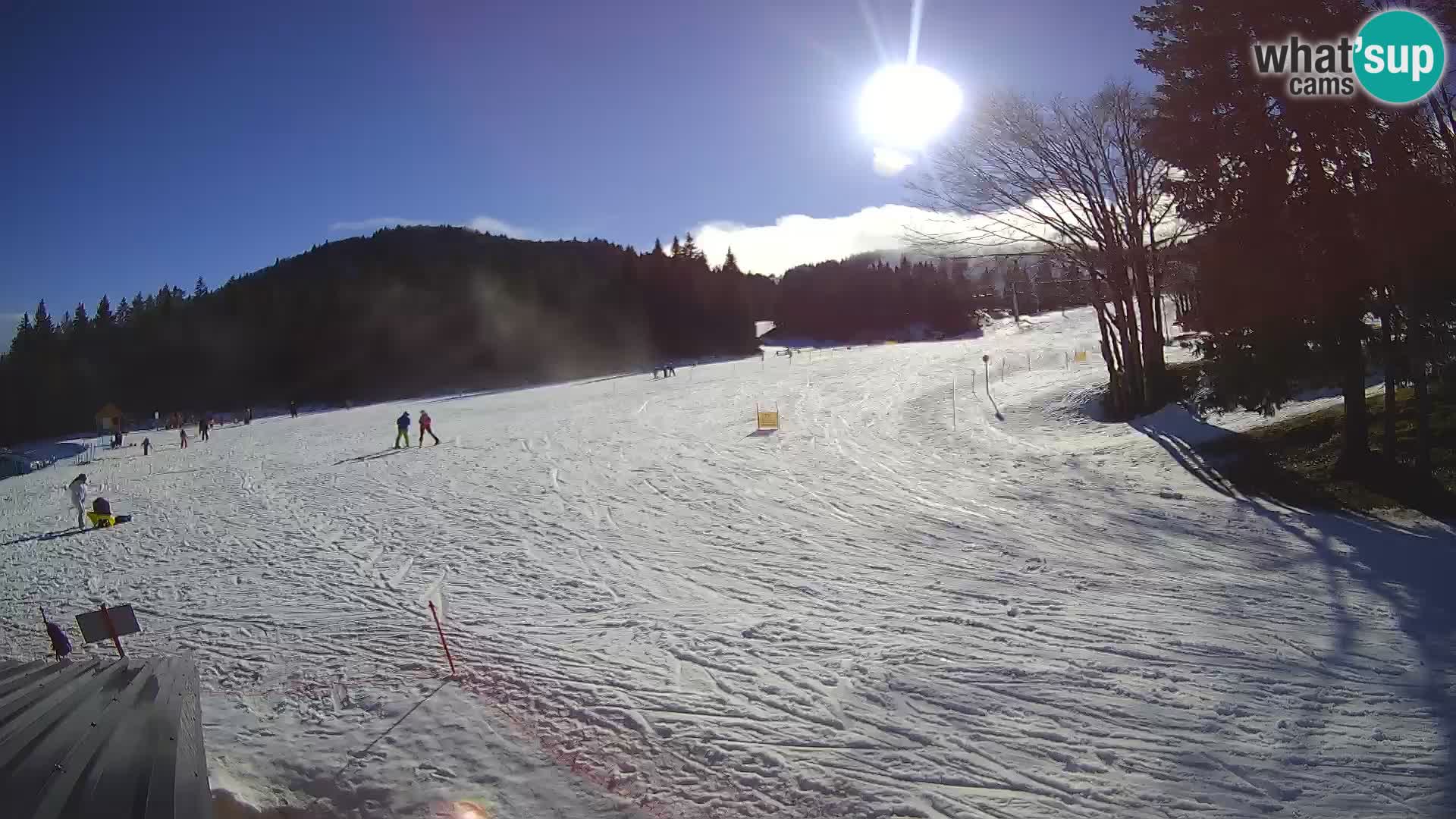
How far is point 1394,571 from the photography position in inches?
391

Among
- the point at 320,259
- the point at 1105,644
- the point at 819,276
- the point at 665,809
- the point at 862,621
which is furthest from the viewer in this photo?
the point at 320,259

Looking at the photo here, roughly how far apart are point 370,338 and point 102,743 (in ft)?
300

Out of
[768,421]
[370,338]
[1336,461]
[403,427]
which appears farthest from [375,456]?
[370,338]

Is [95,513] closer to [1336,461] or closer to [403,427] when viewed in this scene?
[403,427]

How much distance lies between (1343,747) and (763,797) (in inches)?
192

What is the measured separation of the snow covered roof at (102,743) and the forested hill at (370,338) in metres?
68.4

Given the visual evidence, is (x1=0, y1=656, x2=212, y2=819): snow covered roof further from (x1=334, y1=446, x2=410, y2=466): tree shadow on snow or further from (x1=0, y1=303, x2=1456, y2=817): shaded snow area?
(x1=334, y1=446, x2=410, y2=466): tree shadow on snow

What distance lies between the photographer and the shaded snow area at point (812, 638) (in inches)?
249

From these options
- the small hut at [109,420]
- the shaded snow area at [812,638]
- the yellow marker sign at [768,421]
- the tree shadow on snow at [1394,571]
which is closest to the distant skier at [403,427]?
the shaded snow area at [812,638]

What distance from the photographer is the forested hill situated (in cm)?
8000

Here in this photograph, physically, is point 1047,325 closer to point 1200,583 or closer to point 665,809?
point 1200,583

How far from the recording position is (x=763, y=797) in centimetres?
620

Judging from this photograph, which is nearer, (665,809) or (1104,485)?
(665,809)

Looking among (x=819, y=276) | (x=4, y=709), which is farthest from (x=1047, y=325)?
(x=4, y=709)
